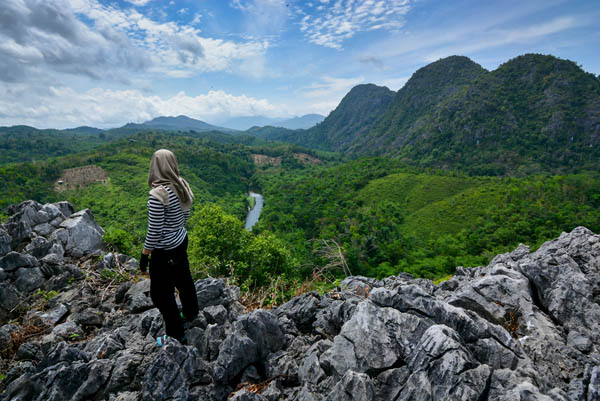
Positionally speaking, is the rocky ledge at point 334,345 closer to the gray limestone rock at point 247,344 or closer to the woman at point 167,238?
the gray limestone rock at point 247,344

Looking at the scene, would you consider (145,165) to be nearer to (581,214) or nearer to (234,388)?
(234,388)

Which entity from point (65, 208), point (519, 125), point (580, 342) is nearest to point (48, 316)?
point (65, 208)

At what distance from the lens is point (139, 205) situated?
57094 mm

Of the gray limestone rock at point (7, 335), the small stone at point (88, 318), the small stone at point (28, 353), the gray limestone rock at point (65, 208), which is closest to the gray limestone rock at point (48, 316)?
the gray limestone rock at point (7, 335)

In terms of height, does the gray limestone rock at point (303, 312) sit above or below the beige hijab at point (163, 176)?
below

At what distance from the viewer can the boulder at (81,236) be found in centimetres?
842

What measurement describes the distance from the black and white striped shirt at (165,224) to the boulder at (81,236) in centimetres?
628

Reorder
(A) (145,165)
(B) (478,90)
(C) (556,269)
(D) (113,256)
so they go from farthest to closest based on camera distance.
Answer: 1. (B) (478,90)
2. (A) (145,165)
3. (D) (113,256)
4. (C) (556,269)

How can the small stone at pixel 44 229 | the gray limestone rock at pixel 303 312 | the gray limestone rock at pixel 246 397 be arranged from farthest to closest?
the small stone at pixel 44 229, the gray limestone rock at pixel 303 312, the gray limestone rock at pixel 246 397

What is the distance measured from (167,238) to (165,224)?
209 mm

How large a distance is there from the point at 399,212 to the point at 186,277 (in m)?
62.9

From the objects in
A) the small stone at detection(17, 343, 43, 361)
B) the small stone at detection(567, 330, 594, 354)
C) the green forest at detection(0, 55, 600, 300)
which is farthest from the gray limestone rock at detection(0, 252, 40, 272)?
the small stone at detection(567, 330, 594, 354)

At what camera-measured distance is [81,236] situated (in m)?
8.70

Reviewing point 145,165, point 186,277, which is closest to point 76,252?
point 186,277
